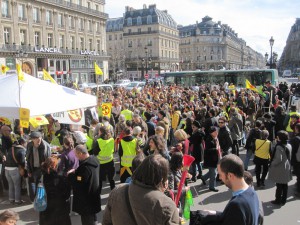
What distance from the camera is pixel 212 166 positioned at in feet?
25.0

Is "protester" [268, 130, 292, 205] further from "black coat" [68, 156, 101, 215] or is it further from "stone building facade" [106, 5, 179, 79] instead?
Result: "stone building facade" [106, 5, 179, 79]

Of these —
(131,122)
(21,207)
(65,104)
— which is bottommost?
(21,207)

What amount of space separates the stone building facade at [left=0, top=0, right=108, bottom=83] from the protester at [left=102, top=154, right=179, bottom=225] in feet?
133

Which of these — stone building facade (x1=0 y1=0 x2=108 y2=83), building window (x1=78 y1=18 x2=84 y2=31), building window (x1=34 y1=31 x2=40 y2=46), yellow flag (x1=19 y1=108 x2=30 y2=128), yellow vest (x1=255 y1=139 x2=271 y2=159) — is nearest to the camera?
yellow flag (x1=19 y1=108 x2=30 y2=128)

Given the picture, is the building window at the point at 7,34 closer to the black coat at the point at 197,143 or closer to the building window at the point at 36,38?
the building window at the point at 36,38

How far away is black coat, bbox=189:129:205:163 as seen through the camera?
8.02 m

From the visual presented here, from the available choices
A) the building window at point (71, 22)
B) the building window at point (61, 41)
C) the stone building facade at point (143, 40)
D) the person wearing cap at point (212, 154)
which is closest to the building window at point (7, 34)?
the building window at point (61, 41)

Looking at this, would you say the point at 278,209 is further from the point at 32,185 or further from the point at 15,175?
the point at 15,175

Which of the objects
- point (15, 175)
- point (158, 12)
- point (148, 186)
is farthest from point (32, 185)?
point (158, 12)

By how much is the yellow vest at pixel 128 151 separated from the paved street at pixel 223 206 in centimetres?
108

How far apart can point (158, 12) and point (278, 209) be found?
86748mm

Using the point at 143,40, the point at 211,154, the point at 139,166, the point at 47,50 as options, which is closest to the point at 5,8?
the point at 47,50

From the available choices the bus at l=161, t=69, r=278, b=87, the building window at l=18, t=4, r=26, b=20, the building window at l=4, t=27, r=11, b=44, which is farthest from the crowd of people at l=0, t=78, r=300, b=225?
the building window at l=18, t=4, r=26, b=20

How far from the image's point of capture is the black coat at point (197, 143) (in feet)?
26.3
